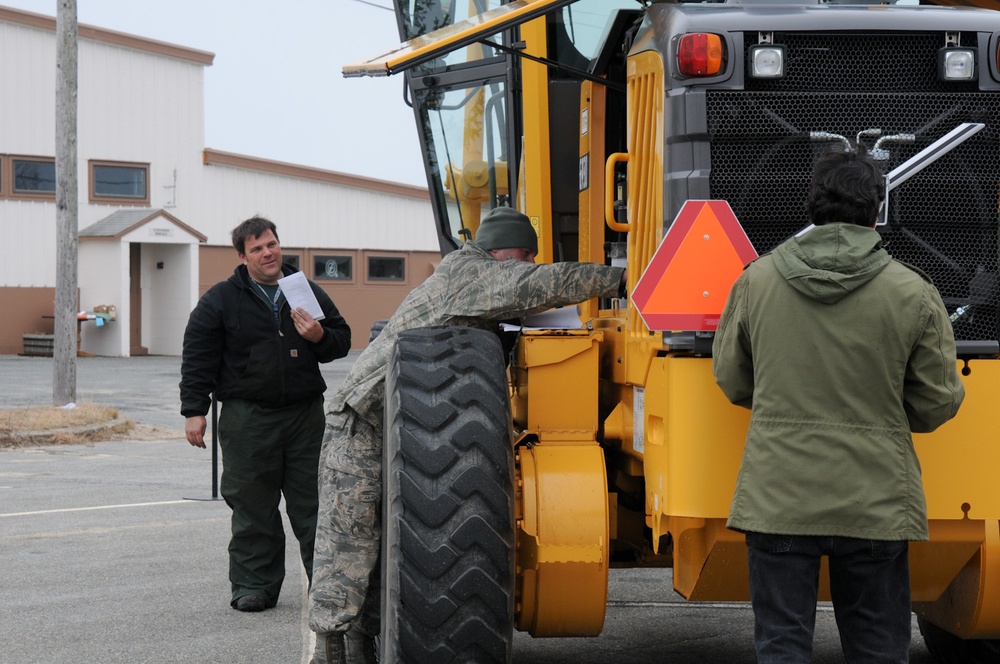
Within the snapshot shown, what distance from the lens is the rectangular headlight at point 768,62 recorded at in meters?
3.94

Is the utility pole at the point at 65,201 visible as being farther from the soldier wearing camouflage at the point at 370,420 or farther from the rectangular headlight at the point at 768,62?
the rectangular headlight at the point at 768,62

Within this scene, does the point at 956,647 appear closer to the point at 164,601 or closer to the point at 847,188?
the point at 847,188

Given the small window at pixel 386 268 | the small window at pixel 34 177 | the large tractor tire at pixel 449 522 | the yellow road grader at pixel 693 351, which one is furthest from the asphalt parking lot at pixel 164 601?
the small window at pixel 386 268

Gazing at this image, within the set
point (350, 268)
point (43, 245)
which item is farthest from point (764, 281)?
point (350, 268)

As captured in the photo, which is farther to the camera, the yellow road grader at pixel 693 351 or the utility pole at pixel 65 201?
the utility pole at pixel 65 201

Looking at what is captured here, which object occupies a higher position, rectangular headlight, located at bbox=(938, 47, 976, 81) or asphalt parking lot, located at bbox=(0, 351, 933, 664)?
rectangular headlight, located at bbox=(938, 47, 976, 81)

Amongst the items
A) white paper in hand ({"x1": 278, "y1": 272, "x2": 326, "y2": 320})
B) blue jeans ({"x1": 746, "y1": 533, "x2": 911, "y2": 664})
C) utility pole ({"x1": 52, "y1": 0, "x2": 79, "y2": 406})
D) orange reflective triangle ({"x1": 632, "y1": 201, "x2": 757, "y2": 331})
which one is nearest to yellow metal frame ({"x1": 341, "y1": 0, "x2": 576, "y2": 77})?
orange reflective triangle ({"x1": 632, "y1": 201, "x2": 757, "y2": 331})

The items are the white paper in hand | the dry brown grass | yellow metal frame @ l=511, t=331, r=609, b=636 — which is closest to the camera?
yellow metal frame @ l=511, t=331, r=609, b=636

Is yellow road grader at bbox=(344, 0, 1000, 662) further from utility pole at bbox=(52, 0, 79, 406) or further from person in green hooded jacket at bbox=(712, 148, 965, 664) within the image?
utility pole at bbox=(52, 0, 79, 406)

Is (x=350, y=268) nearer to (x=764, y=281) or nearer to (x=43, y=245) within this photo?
(x=43, y=245)

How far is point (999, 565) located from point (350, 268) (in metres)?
33.4

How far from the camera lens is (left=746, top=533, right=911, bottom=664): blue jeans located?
3473mm

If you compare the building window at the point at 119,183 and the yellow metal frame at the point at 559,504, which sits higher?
the building window at the point at 119,183

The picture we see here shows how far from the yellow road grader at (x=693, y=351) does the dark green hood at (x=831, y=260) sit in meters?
0.39
